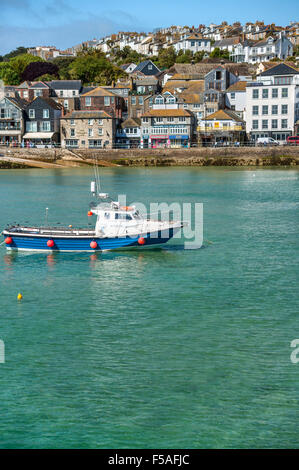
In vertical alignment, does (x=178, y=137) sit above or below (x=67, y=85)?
below

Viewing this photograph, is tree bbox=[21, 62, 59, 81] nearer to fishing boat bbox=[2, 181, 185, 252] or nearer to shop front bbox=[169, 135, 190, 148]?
shop front bbox=[169, 135, 190, 148]

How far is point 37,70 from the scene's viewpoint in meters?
148

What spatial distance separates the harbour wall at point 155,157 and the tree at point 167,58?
7537cm

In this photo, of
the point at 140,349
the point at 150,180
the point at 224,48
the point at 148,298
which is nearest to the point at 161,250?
the point at 148,298

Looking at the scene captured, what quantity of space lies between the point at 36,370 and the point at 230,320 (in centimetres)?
716

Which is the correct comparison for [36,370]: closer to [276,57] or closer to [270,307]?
[270,307]

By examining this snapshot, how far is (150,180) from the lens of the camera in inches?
2827

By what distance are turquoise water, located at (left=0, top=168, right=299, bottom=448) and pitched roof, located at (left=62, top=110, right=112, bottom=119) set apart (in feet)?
221

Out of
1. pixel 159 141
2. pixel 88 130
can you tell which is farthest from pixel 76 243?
pixel 88 130

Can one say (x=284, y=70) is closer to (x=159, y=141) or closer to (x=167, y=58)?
(x=159, y=141)

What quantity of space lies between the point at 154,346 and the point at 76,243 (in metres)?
13.5

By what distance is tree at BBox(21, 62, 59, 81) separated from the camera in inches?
5827

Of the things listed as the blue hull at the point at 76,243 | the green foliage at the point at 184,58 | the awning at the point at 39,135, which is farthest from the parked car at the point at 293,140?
the green foliage at the point at 184,58

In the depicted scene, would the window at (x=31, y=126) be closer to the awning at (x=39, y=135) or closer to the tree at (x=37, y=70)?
the awning at (x=39, y=135)
